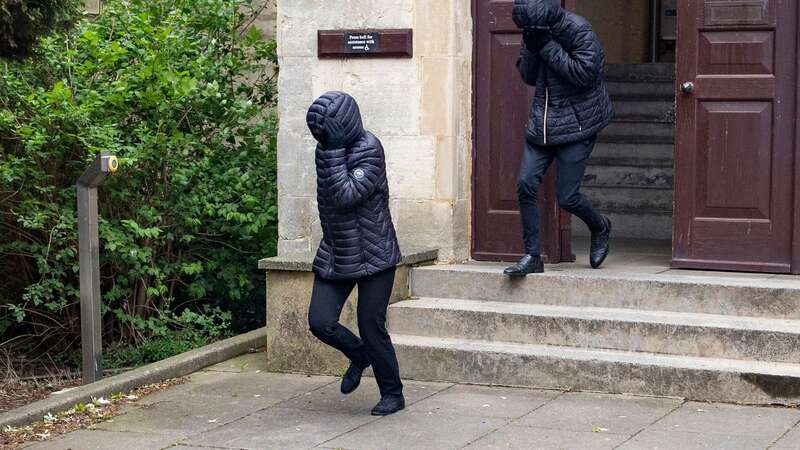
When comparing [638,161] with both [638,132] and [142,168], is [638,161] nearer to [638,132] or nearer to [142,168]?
[638,132]

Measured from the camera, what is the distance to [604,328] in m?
7.71

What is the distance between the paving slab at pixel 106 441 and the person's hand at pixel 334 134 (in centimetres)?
177

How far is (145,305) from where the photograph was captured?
31.8 feet

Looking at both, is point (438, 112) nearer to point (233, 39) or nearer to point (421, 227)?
point (421, 227)

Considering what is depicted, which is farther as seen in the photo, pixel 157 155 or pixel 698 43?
pixel 157 155

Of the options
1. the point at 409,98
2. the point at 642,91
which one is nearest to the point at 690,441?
the point at 409,98

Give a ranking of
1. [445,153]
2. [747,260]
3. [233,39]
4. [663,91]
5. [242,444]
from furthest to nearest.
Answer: [663,91], [233,39], [445,153], [747,260], [242,444]

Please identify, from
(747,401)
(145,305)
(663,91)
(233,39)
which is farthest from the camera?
(663,91)

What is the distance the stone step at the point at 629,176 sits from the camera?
1087 centimetres

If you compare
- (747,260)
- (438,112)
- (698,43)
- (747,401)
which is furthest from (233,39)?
(747,401)

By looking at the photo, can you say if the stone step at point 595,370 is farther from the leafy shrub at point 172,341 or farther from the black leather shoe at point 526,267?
the leafy shrub at point 172,341

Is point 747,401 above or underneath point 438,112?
underneath

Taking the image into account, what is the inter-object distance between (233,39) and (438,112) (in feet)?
7.44

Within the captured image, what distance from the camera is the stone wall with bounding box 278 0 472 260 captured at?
29.5 ft
